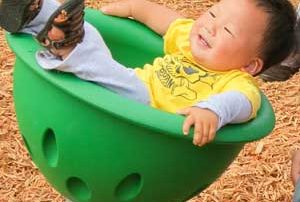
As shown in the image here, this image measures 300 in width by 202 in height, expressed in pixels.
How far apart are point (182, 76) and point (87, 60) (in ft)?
1.23

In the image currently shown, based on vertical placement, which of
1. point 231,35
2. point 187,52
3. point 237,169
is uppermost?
point 231,35

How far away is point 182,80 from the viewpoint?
1.75m

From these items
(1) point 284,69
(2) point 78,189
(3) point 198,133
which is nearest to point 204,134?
(3) point 198,133

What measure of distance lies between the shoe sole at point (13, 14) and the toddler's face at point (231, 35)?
1.40ft

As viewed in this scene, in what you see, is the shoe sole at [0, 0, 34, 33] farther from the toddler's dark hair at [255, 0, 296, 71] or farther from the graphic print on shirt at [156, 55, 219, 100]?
the toddler's dark hair at [255, 0, 296, 71]

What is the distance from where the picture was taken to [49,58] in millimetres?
1425

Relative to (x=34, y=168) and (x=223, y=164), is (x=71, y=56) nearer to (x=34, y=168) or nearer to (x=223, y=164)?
(x=223, y=164)

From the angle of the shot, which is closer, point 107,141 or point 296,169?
point 107,141

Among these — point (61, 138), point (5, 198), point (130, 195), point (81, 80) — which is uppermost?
point (81, 80)

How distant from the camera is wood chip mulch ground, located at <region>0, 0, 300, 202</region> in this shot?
88.4 inches

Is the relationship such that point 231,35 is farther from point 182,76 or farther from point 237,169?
point 237,169

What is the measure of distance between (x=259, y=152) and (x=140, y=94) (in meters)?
0.96

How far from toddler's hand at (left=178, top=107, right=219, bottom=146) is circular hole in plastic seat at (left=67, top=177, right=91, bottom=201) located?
0.26 metres

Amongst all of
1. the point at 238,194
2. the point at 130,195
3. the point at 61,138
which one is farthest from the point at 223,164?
the point at 238,194
